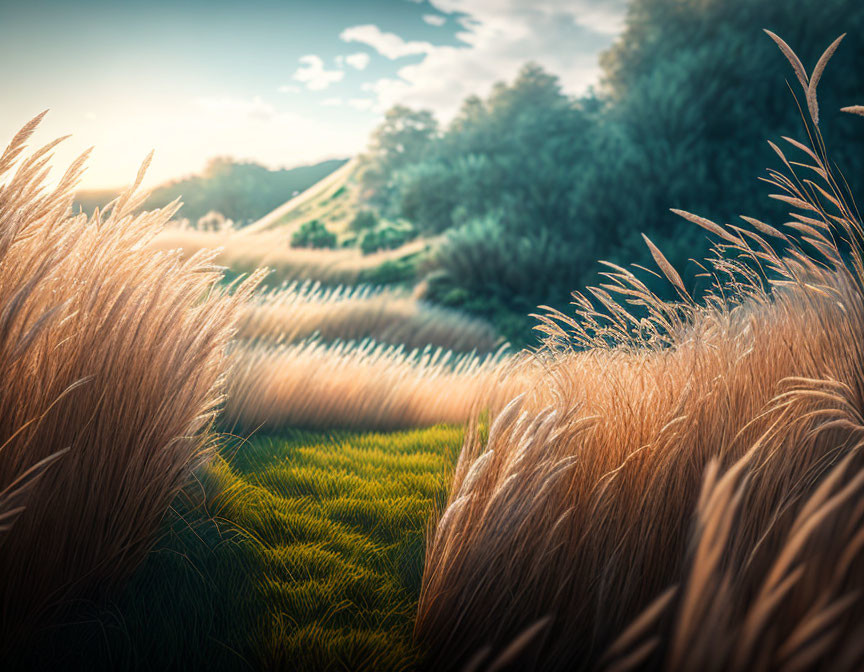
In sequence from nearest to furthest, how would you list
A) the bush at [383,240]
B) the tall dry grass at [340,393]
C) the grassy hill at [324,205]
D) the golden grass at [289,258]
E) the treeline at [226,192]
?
1. the tall dry grass at [340,393]
2. the golden grass at [289,258]
3. the bush at [383,240]
4. the grassy hill at [324,205]
5. the treeline at [226,192]

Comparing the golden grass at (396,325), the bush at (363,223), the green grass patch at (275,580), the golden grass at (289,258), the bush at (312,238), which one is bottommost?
the golden grass at (396,325)

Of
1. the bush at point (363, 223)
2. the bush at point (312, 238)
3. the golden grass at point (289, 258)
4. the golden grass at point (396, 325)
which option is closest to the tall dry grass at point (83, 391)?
the golden grass at point (396, 325)

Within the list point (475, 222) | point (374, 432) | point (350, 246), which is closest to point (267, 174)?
point (350, 246)

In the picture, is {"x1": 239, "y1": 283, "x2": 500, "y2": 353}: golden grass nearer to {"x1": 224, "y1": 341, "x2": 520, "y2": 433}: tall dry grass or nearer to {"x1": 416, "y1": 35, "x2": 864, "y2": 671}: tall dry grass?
{"x1": 224, "y1": 341, "x2": 520, "y2": 433}: tall dry grass

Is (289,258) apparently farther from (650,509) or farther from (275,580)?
(650,509)

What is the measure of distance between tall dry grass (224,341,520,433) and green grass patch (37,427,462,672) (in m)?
0.85

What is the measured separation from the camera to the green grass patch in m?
1.33

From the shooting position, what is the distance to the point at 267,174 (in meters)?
50.3

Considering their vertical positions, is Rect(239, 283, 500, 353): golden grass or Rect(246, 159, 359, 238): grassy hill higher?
Rect(246, 159, 359, 238): grassy hill

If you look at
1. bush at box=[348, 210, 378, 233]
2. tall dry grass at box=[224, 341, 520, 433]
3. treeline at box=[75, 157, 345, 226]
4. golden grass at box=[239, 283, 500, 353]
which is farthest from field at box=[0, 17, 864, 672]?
treeline at box=[75, 157, 345, 226]

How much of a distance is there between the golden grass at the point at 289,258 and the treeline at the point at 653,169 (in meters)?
2.70

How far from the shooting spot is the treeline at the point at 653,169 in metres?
9.12

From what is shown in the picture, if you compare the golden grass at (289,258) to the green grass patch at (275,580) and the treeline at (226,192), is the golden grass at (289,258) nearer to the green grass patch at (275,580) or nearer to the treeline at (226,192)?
the green grass patch at (275,580)

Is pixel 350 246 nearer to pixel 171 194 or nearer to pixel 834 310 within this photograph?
pixel 834 310
